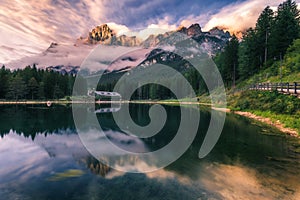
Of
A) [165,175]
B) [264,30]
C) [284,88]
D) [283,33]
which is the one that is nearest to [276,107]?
[284,88]

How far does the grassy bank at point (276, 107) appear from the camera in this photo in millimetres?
23763

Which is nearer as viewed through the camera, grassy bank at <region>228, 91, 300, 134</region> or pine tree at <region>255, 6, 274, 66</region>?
grassy bank at <region>228, 91, 300, 134</region>

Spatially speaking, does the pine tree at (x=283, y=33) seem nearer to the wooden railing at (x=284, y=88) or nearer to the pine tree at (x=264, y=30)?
the pine tree at (x=264, y=30)

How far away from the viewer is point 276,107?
1156 inches

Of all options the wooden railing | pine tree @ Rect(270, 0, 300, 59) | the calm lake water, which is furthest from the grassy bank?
pine tree @ Rect(270, 0, 300, 59)

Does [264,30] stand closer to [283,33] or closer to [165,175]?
[283,33]

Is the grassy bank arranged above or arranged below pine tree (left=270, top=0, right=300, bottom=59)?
below

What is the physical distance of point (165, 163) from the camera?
45.7ft

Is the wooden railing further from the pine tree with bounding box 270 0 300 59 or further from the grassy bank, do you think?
the pine tree with bounding box 270 0 300 59

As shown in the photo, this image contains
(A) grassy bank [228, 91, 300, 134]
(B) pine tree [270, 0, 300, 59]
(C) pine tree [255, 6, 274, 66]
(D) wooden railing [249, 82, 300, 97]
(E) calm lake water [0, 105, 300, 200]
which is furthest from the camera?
(C) pine tree [255, 6, 274, 66]

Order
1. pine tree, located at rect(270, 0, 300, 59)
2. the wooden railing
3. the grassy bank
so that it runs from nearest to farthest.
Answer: the grassy bank, the wooden railing, pine tree, located at rect(270, 0, 300, 59)

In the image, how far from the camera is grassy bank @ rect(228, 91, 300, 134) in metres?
23.8

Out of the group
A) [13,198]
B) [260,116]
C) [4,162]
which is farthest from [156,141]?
[260,116]

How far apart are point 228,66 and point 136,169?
72.4 m
